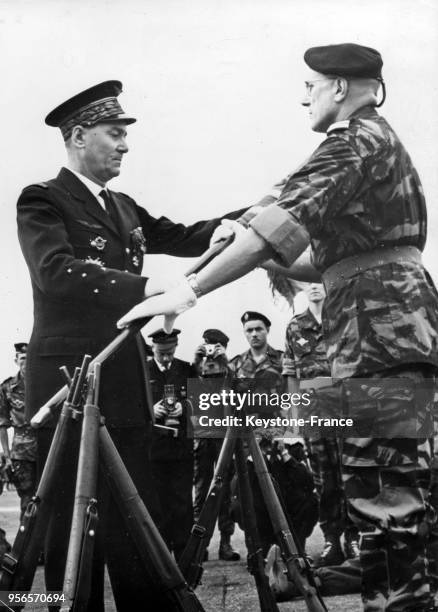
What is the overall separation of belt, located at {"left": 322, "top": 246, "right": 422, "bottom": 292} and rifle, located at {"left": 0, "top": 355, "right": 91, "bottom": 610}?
0.89 metres

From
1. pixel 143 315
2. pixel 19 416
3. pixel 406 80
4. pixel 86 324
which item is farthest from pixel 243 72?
pixel 19 416

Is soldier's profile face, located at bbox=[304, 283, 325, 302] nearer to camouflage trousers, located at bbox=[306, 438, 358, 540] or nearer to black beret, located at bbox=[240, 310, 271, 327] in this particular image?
black beret, located at bbox=[240, 310, 271, 327]

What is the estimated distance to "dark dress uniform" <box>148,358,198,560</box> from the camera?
207 inches

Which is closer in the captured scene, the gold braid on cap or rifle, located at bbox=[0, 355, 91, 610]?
rifle, located at bbox=[0, 355, 91, 610]

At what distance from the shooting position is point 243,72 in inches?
174

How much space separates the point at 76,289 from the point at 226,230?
71 centimetres

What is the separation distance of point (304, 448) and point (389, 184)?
259 centimetres

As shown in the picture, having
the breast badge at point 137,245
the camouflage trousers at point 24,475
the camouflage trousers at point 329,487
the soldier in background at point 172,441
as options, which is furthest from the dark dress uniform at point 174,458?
the camouflage trousers at point 24,475

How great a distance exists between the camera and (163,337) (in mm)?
5371

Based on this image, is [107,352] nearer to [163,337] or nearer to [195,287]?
[195,287]

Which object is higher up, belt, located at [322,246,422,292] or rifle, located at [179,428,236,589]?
belt, located at [322,246,422,292]

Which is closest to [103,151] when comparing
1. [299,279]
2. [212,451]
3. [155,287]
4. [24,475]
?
[155,287]

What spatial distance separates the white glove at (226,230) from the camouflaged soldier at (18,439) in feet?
11.3

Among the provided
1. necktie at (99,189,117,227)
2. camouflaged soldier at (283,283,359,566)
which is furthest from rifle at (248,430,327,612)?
camouflaged soldier at (283,283,359,566)
